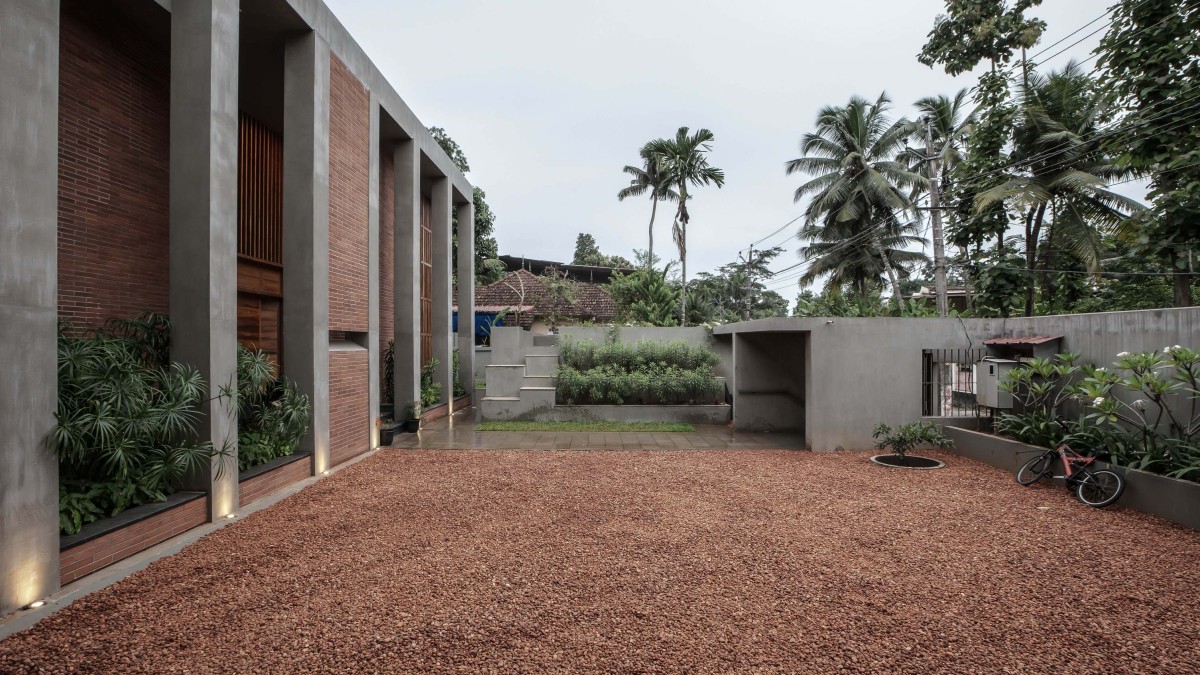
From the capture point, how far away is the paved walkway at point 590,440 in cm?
916

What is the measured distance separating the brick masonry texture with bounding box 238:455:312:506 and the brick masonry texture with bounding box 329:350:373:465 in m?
0.61

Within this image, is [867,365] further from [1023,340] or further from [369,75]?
[369,75]

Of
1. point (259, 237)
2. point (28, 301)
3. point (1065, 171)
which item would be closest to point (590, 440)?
point (259, 237)

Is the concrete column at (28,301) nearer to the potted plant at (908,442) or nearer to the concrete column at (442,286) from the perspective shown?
the potted plant at (908,442)

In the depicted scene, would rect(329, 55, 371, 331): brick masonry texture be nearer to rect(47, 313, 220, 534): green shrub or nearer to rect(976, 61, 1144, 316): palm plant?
rect(47, 313, 220, 534): green shrub

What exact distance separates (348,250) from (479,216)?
51.0 feet

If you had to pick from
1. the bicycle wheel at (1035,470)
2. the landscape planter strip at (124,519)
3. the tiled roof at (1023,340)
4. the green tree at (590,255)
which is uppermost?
the green tree at (590,255)

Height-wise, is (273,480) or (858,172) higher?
(858,172)

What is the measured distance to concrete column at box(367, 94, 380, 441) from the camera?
858 cm

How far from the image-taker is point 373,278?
28.6 feet

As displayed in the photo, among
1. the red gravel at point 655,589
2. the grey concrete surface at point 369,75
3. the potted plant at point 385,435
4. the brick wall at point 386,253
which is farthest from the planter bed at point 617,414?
the grey concrete surface at point 369,75

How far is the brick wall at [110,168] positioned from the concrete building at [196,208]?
0.7 inches

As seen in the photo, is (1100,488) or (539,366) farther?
(539,366)

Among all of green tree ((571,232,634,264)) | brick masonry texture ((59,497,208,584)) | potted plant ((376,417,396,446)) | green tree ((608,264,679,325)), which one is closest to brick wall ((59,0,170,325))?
brick masonry texture ((59,497,208,584))
